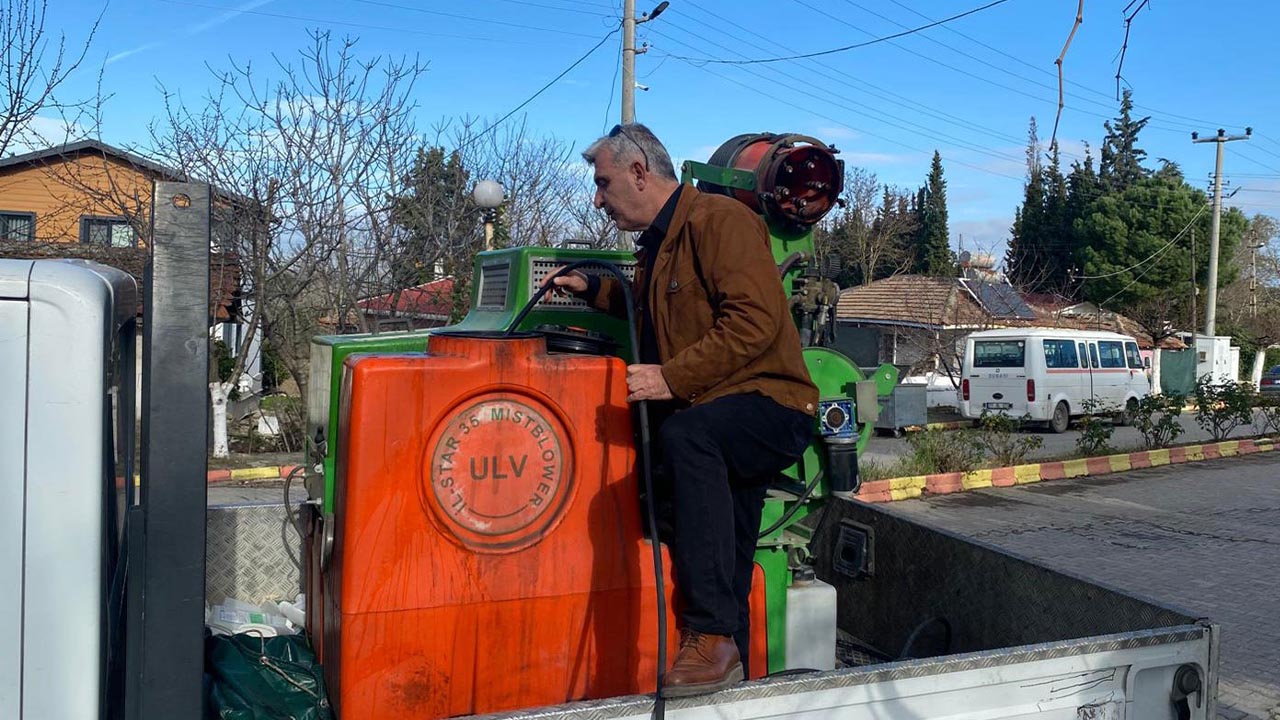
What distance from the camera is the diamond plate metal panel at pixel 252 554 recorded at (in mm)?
3609

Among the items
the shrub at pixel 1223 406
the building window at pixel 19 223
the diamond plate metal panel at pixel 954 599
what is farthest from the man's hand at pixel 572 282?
the building window at pixel 19 223

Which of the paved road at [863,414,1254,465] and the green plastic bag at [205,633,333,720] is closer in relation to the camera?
the green plastic bag at [205,633,333,720]

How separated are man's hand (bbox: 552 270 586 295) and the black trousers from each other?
2.33ft

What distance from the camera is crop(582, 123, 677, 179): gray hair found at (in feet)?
9.82

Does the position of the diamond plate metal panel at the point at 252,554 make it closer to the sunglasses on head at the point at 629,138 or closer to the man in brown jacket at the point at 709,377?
the man in brown jacket at the point at 709,377

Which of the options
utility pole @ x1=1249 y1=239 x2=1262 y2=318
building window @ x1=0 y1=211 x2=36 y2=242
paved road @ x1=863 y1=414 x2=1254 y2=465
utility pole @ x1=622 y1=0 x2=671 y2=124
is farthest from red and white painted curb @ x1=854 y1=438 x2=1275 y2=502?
utility pole @ x1=1249 y1=239 x2=1262 y2=318

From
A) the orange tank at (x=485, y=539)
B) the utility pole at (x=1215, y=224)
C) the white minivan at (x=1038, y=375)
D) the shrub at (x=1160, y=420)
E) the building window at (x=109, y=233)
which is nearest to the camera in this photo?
the orange tank at (x=485, y=539)

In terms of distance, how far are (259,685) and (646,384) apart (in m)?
1.24

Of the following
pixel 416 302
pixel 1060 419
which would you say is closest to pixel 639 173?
pixel 416 302

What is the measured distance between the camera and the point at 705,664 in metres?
2.30

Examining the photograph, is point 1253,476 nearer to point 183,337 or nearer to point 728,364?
point 728,364

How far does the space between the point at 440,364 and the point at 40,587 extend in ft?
3.16

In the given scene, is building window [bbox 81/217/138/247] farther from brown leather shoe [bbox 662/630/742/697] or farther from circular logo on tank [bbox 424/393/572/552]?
brown leather shoe [bbox 662/630/742/697]

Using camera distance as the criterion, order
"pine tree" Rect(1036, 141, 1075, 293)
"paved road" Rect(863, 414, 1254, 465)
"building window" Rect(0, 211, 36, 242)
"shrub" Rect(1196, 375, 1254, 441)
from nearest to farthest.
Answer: "paved road" Rect(863, 414, 1254, 465), "shrub" Rect(1196, 375, 1254, 441), "building window" Rect(0, 211, 36, 242), "pine tree" Rect(1036, 141, 1075, 293)
